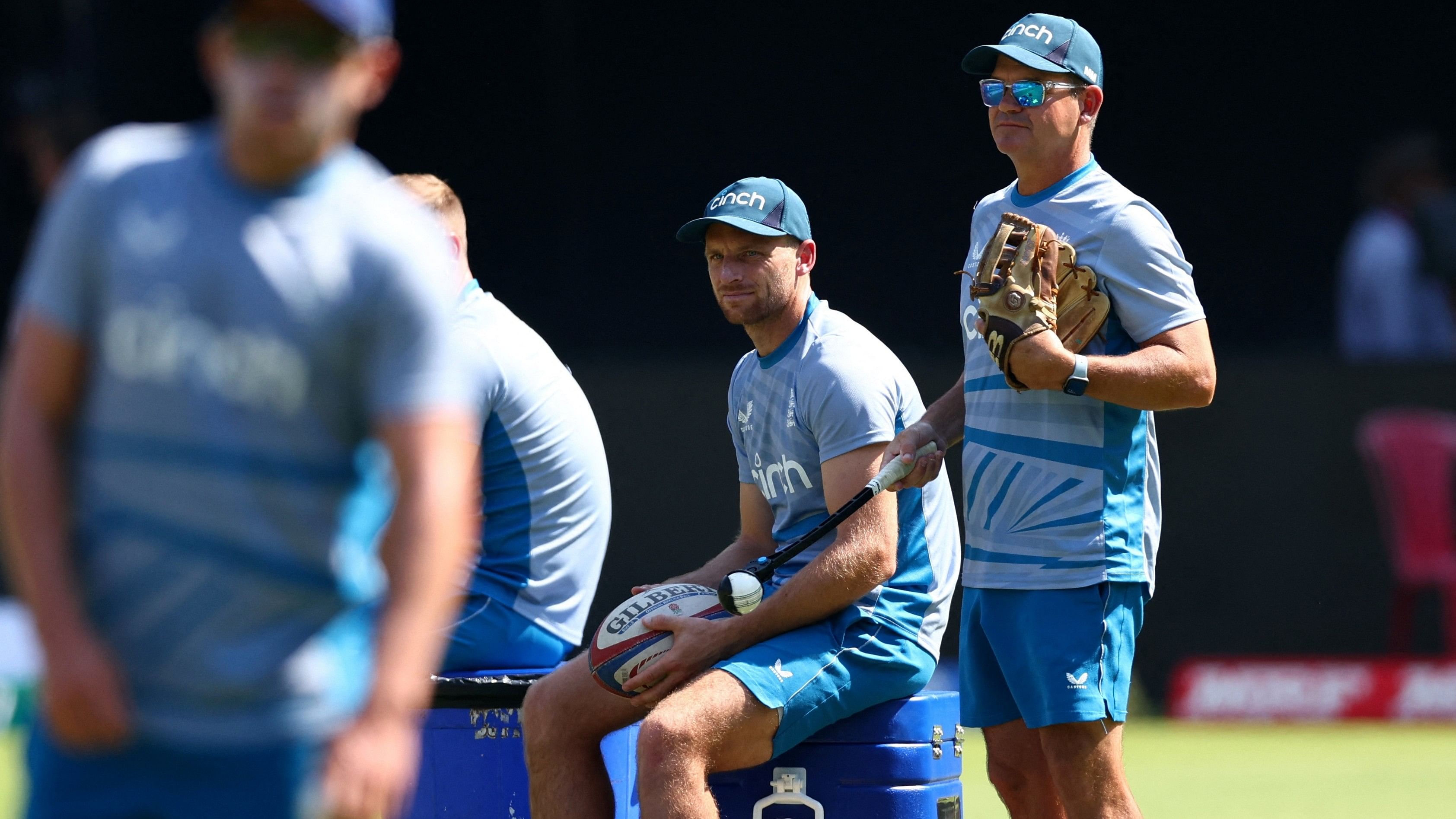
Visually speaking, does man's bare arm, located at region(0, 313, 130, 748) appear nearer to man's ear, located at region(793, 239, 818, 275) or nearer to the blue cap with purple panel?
the blue cap with purple panel

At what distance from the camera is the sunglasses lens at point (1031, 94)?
413 cm

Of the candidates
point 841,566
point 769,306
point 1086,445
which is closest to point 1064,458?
point 1086,445

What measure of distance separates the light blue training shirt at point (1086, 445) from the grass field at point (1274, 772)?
319cm

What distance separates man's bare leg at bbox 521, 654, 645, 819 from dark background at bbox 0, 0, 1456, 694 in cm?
821

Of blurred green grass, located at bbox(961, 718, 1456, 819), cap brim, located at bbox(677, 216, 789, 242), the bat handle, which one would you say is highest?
cap brim, located at bbox(677, 216, 789, 242)

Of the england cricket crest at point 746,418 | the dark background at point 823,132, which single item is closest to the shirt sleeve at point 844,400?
the england cricket crest at point 746,418

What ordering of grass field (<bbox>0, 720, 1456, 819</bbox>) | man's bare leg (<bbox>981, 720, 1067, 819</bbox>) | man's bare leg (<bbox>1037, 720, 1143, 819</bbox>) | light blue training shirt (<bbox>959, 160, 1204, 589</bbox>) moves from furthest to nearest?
grass field (<bbox>0, 720, 1456, 819</bbox>) → man's bare leg (<bbox>981, 720, 1067, 819</bbox>) → light blue training shirt (<bbox>959, 160, 1204, 589</bbox>) → man's bare leg (<bbox>1037, 720, 1143, 819</bbox>)

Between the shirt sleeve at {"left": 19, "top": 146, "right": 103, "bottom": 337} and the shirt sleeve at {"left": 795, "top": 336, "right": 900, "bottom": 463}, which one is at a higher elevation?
the shirt sleeve at {"left": 19, "top": 146, "right": 103, "bottom": 337}

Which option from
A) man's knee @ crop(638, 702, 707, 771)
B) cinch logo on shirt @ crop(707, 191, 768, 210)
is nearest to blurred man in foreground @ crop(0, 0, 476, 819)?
man's knee @ crop(638, 702, 707, 771)

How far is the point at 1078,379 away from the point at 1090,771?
2.65 feet

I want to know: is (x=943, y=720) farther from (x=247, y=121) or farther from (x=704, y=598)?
(x=247, y=121)

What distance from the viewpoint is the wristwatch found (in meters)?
3.81

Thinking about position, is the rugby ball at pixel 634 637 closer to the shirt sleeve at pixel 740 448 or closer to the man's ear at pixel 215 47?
the shirt sleeve at pixel 740 448

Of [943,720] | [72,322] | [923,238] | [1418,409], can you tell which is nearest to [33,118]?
[923,238]
